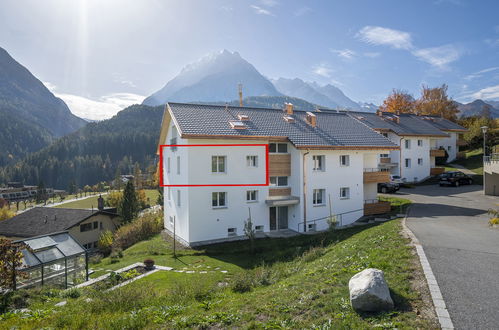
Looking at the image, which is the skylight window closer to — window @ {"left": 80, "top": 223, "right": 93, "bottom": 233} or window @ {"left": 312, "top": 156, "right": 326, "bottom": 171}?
window @ {"left": 312, "top": 156, "right": 326, "bottom": 171}

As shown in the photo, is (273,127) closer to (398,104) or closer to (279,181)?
(279,181)

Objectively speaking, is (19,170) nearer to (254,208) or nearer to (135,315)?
(254,208)

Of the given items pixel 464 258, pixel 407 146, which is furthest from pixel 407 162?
pixel 464 258

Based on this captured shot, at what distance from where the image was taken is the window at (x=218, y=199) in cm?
2181

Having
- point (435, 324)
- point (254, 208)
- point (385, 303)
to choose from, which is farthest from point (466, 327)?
point (254, 208)

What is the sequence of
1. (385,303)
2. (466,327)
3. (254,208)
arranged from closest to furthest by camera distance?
(466,327) → (385,303) → (254,208)

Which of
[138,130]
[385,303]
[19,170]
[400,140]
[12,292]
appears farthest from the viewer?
[138,130]

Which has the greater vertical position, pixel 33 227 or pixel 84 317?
pixel 84 317

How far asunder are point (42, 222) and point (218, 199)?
30387mm

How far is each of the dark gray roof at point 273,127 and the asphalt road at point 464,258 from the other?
7.49 m

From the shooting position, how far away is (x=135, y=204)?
1727 inches

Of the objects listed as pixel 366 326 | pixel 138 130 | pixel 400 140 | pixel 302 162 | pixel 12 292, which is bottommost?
pixel 12 292

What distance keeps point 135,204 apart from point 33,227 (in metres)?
12.3

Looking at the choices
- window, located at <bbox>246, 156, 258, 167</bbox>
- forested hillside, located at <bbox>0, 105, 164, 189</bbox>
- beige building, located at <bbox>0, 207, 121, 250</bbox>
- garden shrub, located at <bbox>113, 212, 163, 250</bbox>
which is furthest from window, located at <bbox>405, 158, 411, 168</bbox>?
forested hillside, located at <bbox>0, 105, 164, 189</bbox>
